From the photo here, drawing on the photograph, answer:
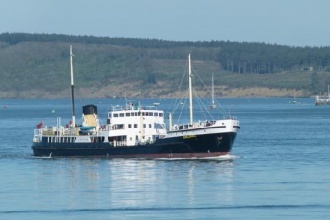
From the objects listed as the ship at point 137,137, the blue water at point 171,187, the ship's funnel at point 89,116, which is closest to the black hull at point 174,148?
the ship at point 137,137

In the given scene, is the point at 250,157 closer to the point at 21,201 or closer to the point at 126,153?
the point at 126,153

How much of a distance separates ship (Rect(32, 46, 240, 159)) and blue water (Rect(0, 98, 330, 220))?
133 centimetres

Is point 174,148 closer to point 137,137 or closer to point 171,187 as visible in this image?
point 137,137

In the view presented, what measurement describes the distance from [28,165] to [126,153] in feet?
25.5

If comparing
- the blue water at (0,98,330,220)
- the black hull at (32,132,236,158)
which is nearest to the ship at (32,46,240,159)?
the black hull at (32,132,236,158)

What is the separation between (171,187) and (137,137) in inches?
909

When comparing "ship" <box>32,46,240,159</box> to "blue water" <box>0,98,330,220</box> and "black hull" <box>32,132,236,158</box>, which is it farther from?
"blue water" <box>0,98,330,220</box>

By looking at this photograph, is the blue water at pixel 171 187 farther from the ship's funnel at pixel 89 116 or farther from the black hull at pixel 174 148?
the ship's funnel at pixel 89 116

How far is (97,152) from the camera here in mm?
100688

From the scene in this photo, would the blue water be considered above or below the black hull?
below

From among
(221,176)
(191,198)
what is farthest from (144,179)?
(191,198)

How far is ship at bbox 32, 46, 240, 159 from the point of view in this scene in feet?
317

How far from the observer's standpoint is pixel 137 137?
328 ft

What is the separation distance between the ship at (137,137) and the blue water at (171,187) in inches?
52.3
